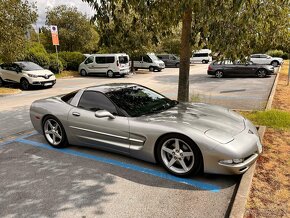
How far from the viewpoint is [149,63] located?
2712 cm

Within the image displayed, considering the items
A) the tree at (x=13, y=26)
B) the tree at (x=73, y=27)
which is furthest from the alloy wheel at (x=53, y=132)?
the tree at (x=73, y=27)

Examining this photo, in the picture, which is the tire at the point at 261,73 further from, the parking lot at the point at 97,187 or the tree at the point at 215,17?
the parking lot at the point at 97,187

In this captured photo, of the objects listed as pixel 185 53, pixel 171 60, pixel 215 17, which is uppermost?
pixel 215 17

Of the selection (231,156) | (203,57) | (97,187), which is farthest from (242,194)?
(203,57)

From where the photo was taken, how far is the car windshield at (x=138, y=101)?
4.59 meters

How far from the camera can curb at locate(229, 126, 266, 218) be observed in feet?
9.95

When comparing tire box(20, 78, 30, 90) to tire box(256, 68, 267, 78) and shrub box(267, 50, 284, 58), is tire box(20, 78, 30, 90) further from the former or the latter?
shrub box(267, 50, 284, 58)

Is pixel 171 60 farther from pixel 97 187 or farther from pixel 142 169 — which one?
pixel 97 187

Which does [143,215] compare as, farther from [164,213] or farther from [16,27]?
[16,27]

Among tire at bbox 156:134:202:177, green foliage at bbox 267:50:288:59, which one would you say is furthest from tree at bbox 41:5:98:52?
tire at bbox 156:134:202:177

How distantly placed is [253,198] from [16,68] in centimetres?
1511

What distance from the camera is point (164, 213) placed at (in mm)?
3174

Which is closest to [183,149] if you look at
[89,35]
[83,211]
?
[83,211]

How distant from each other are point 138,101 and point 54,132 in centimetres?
185
